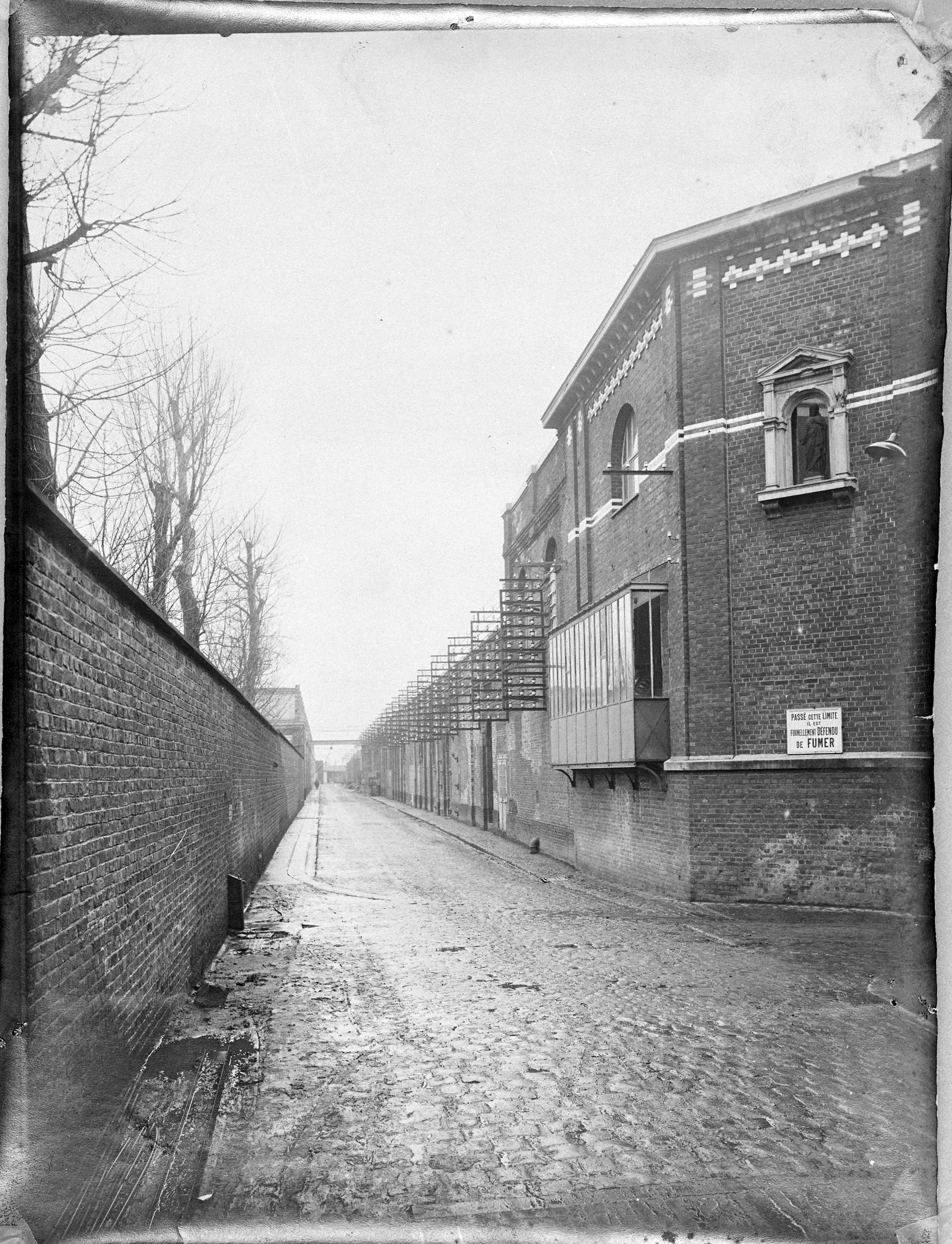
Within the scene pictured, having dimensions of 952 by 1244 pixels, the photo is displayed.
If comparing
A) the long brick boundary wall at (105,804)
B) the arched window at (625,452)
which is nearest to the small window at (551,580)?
the arched window at (625,452)

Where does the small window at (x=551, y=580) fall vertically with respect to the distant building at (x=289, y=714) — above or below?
above

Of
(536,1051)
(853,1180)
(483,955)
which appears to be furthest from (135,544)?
(853,1180)

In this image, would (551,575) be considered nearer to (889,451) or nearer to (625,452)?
(625,452)

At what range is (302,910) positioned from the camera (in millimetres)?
13336

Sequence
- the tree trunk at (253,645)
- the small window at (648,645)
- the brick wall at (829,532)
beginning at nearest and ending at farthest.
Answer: the brick wall at (829,532) < the small window at (648,645) < the tree trunk at (253,645)

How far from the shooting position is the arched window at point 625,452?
15.9 meters

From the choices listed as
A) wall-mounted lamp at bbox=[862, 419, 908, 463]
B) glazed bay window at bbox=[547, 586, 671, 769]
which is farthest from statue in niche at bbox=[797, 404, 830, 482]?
glazed bay window at bbox=[547, 586, 671, 769]

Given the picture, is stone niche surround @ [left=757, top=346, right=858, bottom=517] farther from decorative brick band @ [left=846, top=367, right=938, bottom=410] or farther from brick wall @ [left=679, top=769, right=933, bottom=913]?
brick wall @ [left=679, top=769, right=933, bottom=913]

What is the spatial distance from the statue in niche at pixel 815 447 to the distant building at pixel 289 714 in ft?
57.1

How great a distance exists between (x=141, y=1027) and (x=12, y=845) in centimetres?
257

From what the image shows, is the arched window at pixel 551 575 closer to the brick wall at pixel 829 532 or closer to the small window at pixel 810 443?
the brick wall at pixel 829 532

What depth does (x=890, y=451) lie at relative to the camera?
11727 millimetres

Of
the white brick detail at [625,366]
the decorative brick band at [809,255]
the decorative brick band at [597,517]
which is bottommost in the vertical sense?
the decorative brick band at [597,517]

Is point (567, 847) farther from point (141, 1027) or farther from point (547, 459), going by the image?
point (141, 1027)
